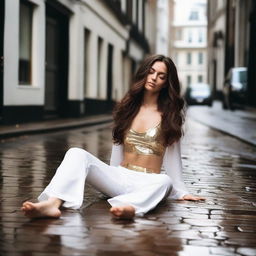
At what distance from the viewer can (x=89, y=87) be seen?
78.3 feet

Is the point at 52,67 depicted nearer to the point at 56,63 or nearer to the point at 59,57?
the point at 56,63

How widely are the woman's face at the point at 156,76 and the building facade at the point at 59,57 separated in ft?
31.0

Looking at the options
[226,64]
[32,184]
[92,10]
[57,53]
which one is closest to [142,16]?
[226,64]

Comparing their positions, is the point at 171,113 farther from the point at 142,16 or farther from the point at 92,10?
the point at 142,16

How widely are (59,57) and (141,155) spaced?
A: 15.7m

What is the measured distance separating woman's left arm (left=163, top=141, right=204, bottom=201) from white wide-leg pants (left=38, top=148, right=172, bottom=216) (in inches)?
8.9

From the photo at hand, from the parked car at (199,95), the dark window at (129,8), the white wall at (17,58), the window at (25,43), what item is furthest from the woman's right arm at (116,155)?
the parked car at (199,95)

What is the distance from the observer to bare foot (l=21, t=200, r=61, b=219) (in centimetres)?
393

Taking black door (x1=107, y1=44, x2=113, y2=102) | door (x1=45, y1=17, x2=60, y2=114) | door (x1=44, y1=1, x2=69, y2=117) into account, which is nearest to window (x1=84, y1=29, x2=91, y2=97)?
door (x1=44, y1=1, x2=69, y2=117)

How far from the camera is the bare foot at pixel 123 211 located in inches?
159

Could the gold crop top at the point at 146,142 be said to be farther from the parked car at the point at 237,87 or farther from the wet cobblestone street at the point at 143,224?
the parked car at the point at 237,87

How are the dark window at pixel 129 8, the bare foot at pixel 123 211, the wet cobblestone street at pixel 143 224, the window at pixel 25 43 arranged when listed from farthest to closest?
the dark window at pixel 129 8 → the window at pixel 25 43 → the bare foot at pixel 123 211 → the wet cobblestone street at pixel 143 224

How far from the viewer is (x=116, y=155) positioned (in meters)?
4.91

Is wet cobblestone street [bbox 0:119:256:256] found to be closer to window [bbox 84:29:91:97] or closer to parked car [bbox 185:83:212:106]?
window [bbox 84:29:91:97]
